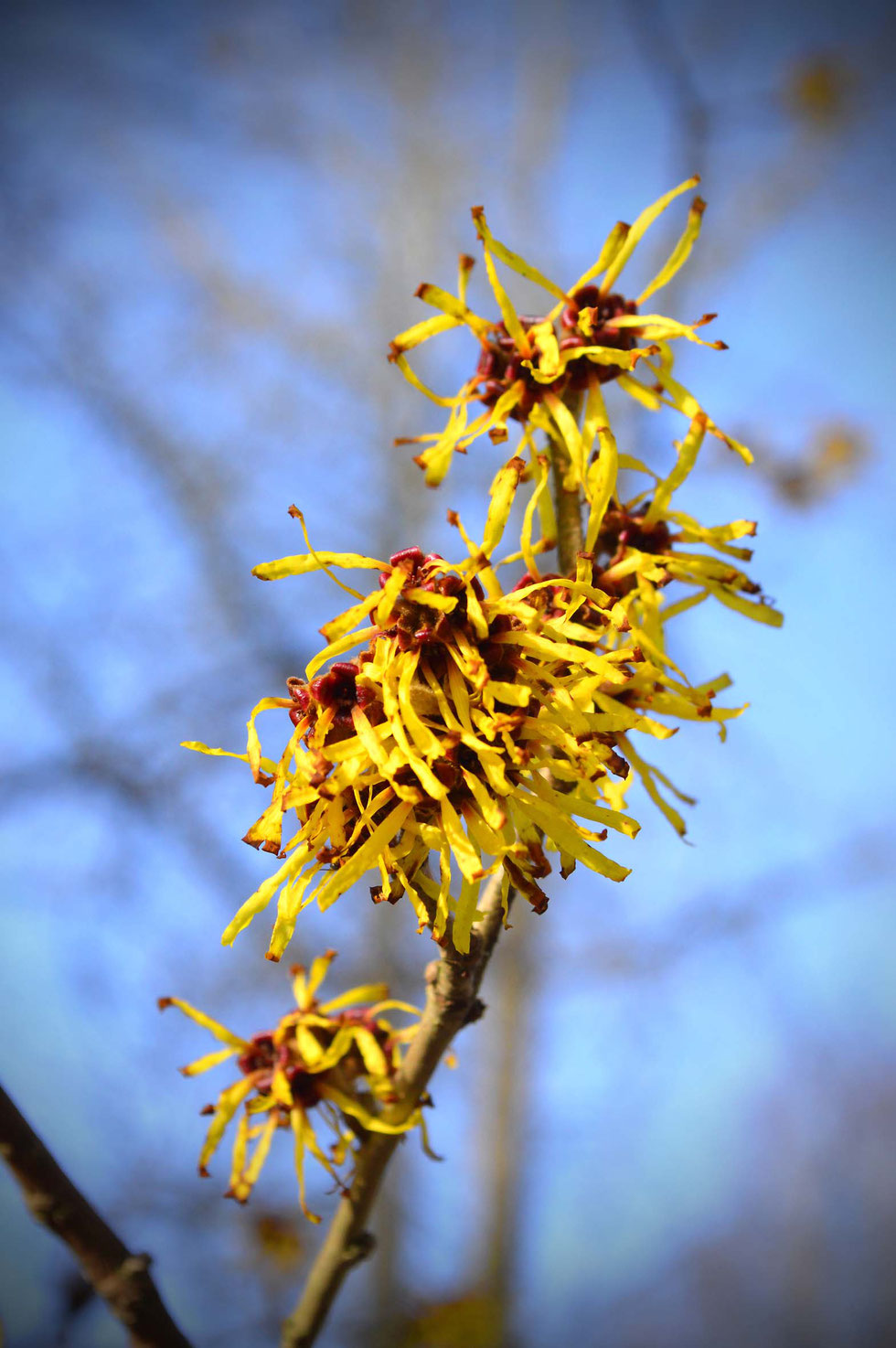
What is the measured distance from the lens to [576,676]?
0.79 metres

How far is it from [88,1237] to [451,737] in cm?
53

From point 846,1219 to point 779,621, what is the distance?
533 cm

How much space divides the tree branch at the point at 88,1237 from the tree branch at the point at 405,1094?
15cm

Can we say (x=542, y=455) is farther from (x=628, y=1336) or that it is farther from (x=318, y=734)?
(x=628, y=1336)

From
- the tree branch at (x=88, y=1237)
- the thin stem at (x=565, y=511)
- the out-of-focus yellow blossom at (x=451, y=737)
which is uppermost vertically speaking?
the thin stem at (x=565, y=511)

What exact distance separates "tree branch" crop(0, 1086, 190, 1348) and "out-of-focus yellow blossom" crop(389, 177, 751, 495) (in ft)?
2.18

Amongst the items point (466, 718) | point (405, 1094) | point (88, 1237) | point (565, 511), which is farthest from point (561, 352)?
point (88, 1237)

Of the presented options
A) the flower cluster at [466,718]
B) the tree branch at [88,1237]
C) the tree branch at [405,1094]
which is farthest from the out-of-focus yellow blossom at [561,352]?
the tree branch at [88,1237]

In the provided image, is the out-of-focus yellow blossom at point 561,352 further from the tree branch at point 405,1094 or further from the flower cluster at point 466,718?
the tree branch at point 405,1094

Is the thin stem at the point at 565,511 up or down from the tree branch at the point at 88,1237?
up

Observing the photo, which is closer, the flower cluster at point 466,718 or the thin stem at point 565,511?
the flower cluster at point 466,718

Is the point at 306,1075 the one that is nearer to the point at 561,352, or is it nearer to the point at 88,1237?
the point at 88,1237

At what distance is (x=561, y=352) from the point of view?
99 centimetres

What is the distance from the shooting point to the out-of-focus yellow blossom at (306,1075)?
0.92 m
